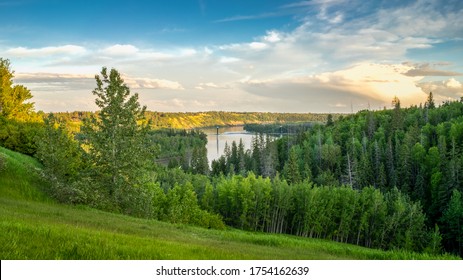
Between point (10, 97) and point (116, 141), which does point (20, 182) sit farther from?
point (10, 97)

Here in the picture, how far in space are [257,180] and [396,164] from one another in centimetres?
7365

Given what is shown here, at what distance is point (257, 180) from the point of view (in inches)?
3757

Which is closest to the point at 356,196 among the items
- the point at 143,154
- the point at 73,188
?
the point at 143,154

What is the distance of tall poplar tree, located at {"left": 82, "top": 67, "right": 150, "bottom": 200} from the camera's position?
117ft

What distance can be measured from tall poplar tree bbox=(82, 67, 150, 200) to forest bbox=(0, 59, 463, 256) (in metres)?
0.09

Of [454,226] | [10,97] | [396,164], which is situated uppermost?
[10,97]

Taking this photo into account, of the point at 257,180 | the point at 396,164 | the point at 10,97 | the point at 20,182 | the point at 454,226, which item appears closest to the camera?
the point at 20,182

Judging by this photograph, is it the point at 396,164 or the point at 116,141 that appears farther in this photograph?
the point at 396,164

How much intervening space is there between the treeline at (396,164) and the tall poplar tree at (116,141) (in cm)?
6960

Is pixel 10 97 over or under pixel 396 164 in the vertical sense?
over

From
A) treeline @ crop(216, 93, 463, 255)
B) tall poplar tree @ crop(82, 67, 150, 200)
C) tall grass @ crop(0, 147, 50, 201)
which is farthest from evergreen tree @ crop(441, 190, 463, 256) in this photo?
tall grass @ crop(0, 147, 50, 201)

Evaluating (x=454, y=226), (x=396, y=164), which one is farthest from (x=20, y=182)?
(x=396, y=164)

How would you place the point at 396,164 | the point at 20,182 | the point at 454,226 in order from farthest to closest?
the point at 396,164
the point at 454,226
the point at 20,182

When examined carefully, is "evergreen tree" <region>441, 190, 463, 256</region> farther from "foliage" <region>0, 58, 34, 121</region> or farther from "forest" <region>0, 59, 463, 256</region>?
"foliage" <region>0, 58, 34, 121</region>
